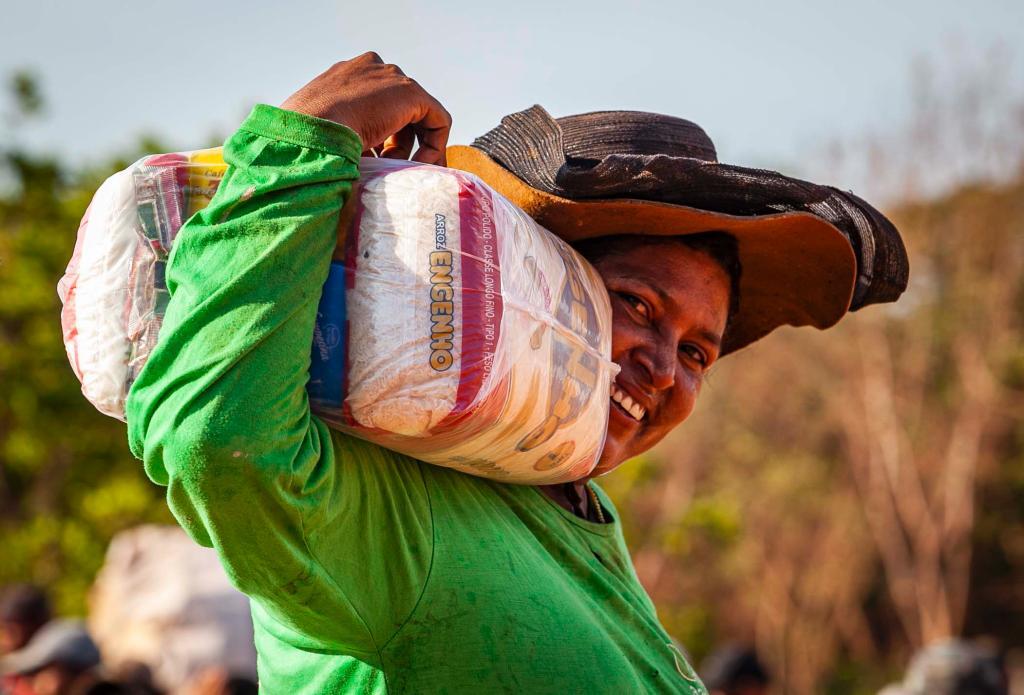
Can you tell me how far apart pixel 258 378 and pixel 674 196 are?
955 mm

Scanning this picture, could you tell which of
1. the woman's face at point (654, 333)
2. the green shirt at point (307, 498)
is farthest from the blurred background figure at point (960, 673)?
the green shirt at point (307, 498)

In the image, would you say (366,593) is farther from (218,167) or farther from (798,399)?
(798,399)

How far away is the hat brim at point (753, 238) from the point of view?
2088mm

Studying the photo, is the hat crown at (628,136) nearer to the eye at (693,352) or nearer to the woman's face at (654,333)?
the woman's face at (654,333)

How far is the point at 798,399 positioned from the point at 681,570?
4.90m

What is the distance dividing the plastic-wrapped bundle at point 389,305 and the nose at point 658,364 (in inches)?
17.3

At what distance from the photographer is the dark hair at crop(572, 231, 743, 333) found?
2219 millimetres

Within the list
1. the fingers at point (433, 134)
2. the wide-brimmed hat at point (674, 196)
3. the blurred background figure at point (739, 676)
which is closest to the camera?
the fingers at point (433, 134)

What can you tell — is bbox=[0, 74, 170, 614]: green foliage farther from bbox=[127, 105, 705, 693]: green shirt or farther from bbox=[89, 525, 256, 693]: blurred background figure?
bbox=[127, 105, 705, 693]: green shirt

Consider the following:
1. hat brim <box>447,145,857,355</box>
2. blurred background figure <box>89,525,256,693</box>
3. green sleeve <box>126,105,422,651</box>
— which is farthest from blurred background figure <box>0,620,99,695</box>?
green sleeve <box>126,105,422,651</box>

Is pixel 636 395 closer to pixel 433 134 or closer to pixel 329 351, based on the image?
pixel 433 134

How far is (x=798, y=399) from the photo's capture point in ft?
74.9

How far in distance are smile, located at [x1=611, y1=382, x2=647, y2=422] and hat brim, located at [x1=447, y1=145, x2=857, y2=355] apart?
303 mm

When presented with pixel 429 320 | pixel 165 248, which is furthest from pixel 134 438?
pixel 429 320
